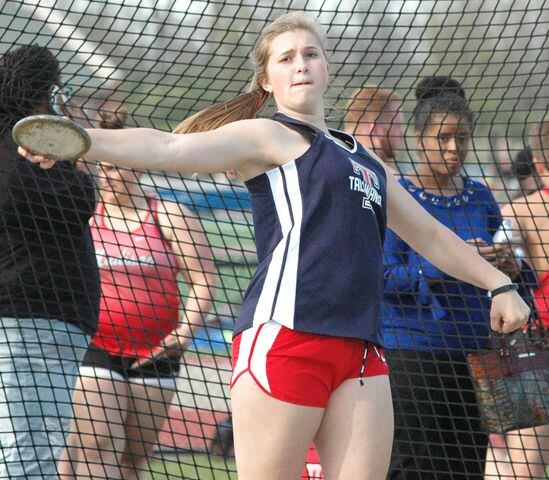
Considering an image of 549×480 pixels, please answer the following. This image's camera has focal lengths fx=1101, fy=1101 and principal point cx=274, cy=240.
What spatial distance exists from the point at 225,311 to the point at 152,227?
418cm

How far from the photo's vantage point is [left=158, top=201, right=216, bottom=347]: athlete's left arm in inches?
161

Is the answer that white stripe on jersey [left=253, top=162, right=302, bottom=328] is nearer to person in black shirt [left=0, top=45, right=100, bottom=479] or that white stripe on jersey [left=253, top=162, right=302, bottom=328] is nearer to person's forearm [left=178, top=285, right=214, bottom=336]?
person in black shirt [left=0, top=45, right=100, bottom=479]

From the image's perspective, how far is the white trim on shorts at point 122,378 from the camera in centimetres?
395

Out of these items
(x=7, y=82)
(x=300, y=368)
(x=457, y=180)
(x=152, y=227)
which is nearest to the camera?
(x=300, y=368)

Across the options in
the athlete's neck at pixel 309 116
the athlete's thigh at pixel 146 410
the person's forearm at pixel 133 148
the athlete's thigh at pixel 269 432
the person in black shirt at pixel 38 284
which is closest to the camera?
the person's forearm at pixel 133 148

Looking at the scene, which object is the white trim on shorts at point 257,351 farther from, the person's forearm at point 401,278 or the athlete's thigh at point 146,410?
the athlete's thigh at point 146,410

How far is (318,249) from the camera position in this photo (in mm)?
2402

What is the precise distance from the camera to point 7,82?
11.7ft

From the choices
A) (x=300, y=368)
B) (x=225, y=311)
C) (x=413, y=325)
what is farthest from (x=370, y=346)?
(x=225, y=311)

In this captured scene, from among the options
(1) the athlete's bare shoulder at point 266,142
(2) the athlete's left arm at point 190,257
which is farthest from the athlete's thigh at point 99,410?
(1) the athlete's bare shoulder at point 266,142

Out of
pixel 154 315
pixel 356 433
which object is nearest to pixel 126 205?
pixel 154 315

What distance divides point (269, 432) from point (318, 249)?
41 cm

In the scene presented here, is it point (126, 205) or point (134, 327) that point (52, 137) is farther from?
point (126, 205)

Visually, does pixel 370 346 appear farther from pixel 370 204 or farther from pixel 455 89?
pixel 455 89
